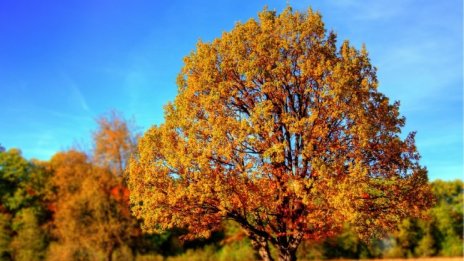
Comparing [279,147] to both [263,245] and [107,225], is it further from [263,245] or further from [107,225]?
[107,225]

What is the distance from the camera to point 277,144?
70.5 ft

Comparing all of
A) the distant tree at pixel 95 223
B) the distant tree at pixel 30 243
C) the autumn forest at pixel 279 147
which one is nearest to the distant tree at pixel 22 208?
the distant tree at pixel 30 243

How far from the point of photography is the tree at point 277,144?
870 inches

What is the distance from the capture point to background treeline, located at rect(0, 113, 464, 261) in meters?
51.2

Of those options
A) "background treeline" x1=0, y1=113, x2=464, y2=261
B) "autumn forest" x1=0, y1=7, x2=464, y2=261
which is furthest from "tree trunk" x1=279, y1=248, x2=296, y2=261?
"background treeline" x1=0, y1=113, x2=464, y2=261

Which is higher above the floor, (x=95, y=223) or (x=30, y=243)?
(x=95, y=223)

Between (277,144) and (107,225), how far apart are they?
1343 inches

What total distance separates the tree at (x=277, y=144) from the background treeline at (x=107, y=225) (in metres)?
28.8

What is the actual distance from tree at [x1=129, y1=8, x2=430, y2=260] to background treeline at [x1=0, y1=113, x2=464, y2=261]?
2879 centimetres

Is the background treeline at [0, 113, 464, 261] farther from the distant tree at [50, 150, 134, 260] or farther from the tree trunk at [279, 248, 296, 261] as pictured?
the tree trunk at [279, 248, 296, 261]

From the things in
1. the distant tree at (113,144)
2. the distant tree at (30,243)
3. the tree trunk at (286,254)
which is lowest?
the tree trunk at (286,254)

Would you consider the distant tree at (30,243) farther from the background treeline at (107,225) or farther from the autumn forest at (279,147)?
the autumn forest at (279,147)

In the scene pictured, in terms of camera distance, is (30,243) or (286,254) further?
(30,243)

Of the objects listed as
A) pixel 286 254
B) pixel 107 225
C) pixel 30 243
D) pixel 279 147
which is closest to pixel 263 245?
pixel 286 254
